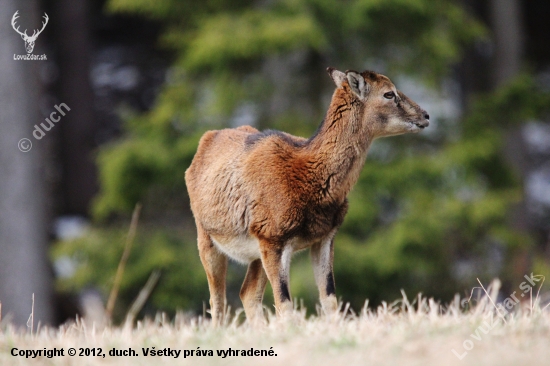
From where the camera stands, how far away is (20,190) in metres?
15.8

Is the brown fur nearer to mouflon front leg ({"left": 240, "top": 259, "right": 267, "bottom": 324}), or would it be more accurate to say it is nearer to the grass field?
mouflon front leg ({"left": 240, "top": 259, "right": 267, "bottom": 324})


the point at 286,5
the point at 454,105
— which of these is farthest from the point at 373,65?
the point at 454,105

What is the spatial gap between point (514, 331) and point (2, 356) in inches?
127

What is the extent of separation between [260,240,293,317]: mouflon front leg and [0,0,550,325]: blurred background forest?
6.84 meters

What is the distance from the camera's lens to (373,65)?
15.6 m

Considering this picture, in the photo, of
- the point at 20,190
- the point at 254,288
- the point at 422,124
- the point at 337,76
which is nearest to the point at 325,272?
the point at 254,288

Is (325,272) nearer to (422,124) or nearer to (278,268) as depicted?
(278,268)

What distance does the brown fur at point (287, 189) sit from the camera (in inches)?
249

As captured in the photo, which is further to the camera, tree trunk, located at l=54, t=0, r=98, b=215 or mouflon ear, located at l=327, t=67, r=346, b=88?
tree trunk, located at l=54, t=0, r=98, b=215

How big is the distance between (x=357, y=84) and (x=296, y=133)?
728 centimetres

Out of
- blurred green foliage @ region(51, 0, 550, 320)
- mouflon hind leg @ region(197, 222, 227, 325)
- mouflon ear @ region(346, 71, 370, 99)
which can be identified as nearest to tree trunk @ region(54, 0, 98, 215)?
blurred green foliage @ region(51, 0, 550, 320)

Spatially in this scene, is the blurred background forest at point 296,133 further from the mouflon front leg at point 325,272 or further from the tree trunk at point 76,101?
the mouflon front leg at point 325,272

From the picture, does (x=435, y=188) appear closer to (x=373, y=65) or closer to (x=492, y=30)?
(x=373, y=65)

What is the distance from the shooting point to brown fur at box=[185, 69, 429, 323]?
632cm
